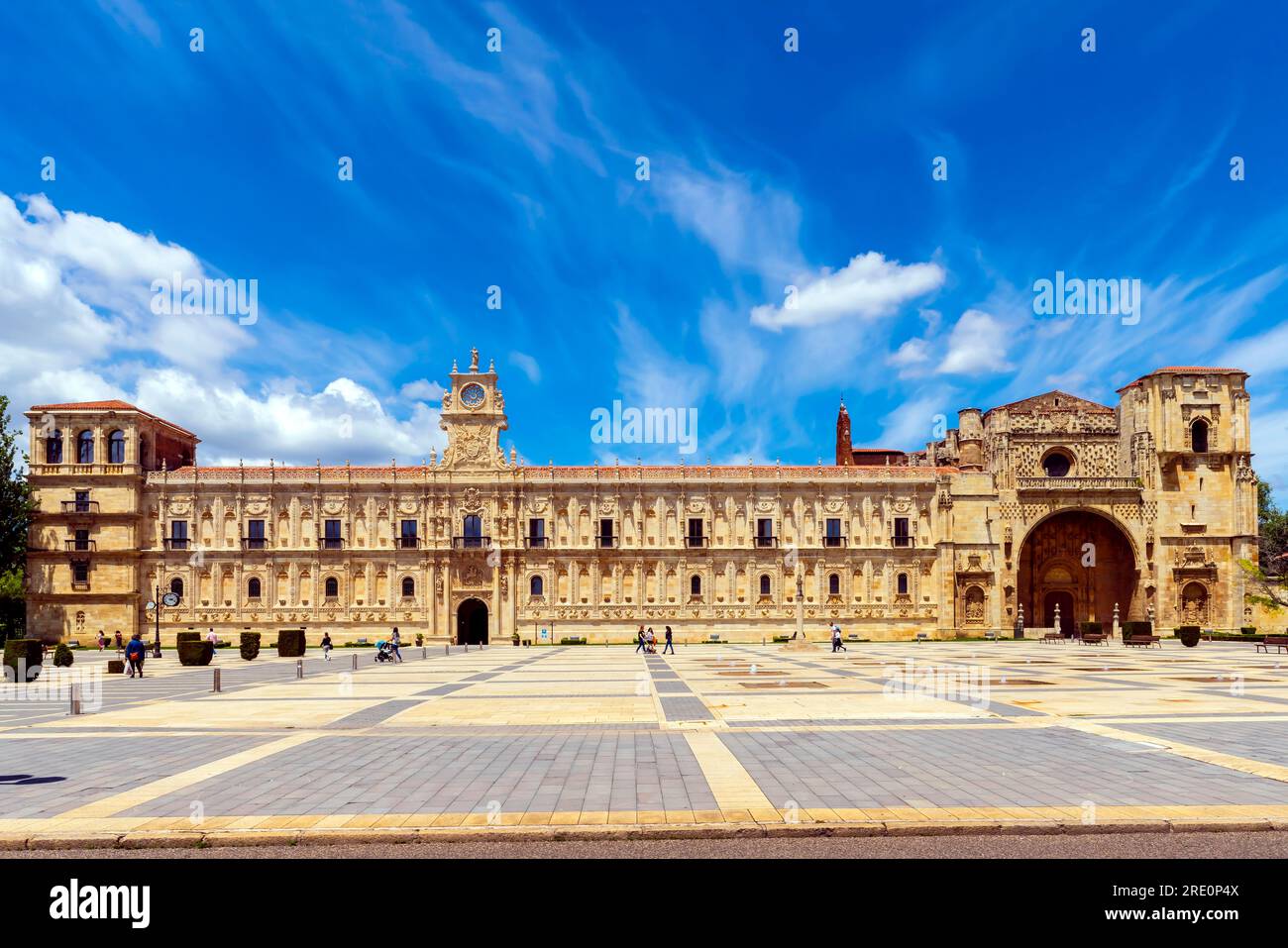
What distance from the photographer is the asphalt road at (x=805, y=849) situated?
25.0ft

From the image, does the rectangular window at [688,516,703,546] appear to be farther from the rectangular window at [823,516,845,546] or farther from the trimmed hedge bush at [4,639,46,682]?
the trimmed hedge bush at [4,639,46,682]

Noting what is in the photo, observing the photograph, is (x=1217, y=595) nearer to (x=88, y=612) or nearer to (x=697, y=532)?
(x=697, y=532)

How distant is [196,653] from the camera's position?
32531 mm

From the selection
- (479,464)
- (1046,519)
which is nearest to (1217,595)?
(1046,519)

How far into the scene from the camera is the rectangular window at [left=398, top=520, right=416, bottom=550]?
56.3m

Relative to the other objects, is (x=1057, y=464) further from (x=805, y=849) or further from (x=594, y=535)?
(x=805, y=849)

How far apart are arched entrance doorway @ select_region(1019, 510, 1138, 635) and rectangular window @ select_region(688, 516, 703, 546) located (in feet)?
77.8

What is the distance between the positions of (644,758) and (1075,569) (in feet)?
189

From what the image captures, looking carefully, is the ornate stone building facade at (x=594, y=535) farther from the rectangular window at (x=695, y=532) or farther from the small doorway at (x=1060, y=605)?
the small doorway at (x=1060, y=605)

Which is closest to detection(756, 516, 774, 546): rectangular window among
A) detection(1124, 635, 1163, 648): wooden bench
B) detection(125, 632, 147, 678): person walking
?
detection(1124, 635, 1163, 648): wooden bench

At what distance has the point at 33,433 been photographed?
54469 millimetres

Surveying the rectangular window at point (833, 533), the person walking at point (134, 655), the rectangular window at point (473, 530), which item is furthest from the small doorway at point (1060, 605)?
the person walking at point (134, 655)

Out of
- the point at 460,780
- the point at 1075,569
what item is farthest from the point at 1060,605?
the point at 460,780

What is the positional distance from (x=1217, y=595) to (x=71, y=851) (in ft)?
222
